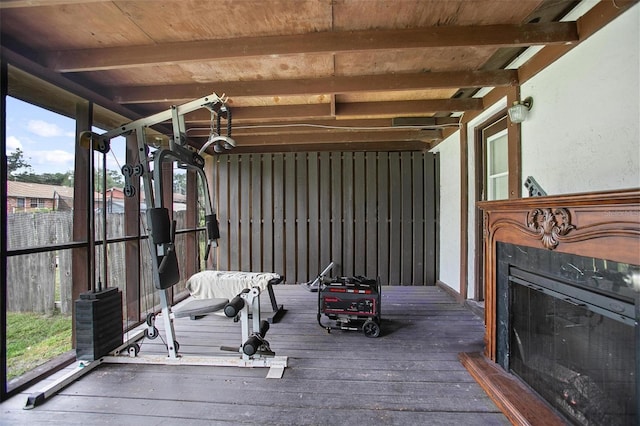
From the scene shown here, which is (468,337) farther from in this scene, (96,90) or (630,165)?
(96,90)

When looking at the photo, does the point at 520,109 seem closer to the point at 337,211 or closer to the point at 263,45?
the point at 263,45

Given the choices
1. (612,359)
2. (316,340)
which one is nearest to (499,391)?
(612,359)

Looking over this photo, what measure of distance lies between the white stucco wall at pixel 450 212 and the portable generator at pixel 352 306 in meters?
1.73

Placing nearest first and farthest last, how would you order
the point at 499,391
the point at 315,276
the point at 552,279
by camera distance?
the point at 552,279 < the point at 499,391 < the point at 315,276

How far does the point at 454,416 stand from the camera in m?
1.63

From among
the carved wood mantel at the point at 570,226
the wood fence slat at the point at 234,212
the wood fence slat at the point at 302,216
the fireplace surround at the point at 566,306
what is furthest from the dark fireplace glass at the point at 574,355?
the wood fence slat at the point at 234,212

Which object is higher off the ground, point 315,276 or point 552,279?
point 552,279

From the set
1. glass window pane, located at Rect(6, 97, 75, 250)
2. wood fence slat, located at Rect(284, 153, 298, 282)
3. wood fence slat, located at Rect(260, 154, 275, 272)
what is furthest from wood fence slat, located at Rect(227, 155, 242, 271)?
glass window pane, located at Rect(6, 97, 75, 250)

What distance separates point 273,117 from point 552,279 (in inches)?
118

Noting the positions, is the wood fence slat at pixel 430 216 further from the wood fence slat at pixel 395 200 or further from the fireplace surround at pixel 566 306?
the fireplace surround at pixel 566 306

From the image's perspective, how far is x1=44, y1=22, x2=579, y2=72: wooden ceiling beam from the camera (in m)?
1.79

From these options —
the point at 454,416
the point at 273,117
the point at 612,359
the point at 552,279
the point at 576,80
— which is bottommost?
the point at 454,416

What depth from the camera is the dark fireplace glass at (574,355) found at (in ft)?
4.13

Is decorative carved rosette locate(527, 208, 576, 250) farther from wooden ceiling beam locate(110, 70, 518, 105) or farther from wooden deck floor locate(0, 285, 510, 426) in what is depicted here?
wooden ceiling beam locate(110, 70, 518, 105)
